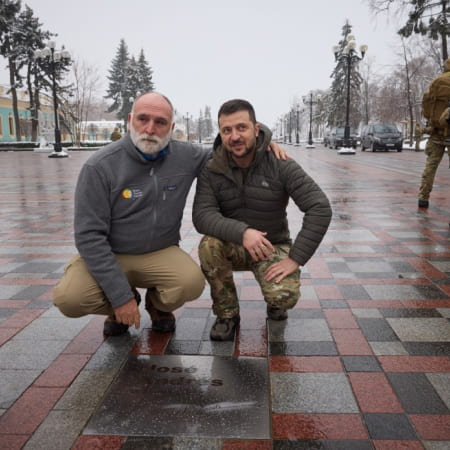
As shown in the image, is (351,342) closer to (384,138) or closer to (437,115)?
(437,115)

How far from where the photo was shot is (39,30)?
4325 cm

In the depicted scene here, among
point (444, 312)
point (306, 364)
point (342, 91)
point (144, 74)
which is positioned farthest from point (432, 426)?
point (144, 74)

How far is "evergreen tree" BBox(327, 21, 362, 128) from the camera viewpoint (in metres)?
53.7

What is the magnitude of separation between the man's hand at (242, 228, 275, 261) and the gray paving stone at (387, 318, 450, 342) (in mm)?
993

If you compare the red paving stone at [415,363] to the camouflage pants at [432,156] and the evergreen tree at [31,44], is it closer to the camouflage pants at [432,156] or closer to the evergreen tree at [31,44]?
the camouflage pants at [432,156]

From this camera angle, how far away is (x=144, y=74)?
65000mm

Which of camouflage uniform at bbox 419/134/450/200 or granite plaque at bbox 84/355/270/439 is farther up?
camouflage uniform at bbox 419/134/450/200

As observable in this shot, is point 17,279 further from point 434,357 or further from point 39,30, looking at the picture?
point 39,30

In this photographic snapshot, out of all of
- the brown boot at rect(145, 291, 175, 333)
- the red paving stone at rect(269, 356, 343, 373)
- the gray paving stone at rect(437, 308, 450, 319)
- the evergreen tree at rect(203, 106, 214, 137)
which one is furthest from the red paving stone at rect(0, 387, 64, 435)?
the evergreen tree at rect(203, 106, 214, 137)

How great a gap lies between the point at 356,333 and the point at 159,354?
123 centimetres

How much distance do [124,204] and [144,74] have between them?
66.3 m

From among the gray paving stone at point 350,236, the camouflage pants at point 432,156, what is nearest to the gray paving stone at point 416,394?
the gray paving stone at point 350,236

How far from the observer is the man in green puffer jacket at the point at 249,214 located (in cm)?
290

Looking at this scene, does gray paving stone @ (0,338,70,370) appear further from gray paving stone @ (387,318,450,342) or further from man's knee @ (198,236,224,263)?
gray paving stone @ (387,318,450,342)
